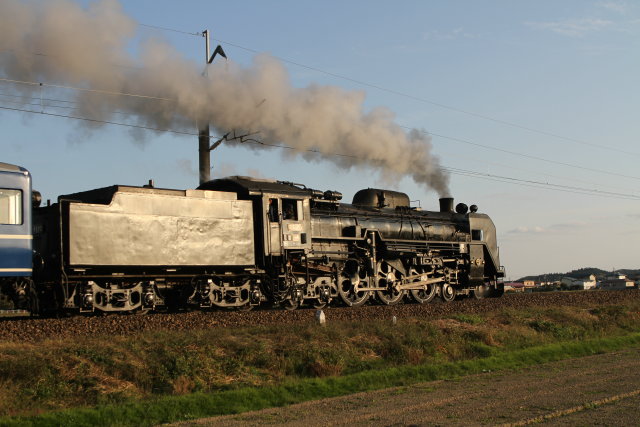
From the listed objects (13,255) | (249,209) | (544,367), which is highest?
(249,209)

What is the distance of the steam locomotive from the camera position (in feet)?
58.2

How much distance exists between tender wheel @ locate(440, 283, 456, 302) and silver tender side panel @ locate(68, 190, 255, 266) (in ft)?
36.9

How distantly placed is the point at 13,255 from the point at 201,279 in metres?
6.09

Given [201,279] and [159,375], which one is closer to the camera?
[159,375]

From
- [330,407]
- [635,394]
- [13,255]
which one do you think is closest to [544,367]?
[635,394]

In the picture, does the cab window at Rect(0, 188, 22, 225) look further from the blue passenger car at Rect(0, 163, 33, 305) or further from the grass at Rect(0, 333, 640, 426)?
the grass at Rect(0, 333, 640, 426)

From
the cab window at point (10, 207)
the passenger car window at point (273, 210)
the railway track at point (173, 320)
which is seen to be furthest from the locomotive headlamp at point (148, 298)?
the passenger car window at point (273, 210)

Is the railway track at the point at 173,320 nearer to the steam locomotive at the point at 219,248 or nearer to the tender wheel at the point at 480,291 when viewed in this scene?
the steam locomotive at the point at 219,248

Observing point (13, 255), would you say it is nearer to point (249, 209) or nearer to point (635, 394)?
point (249, 209)

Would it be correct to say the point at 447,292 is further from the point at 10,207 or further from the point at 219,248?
the point at 10,207

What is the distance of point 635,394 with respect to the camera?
10.9 m

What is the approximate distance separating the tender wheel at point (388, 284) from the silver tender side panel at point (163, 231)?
7.12 m

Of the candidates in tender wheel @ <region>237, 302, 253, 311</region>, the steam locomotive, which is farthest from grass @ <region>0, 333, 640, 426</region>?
Answer: tender wheel @ <region>237, 302, 253, 311</region>

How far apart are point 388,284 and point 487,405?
1698 cm
